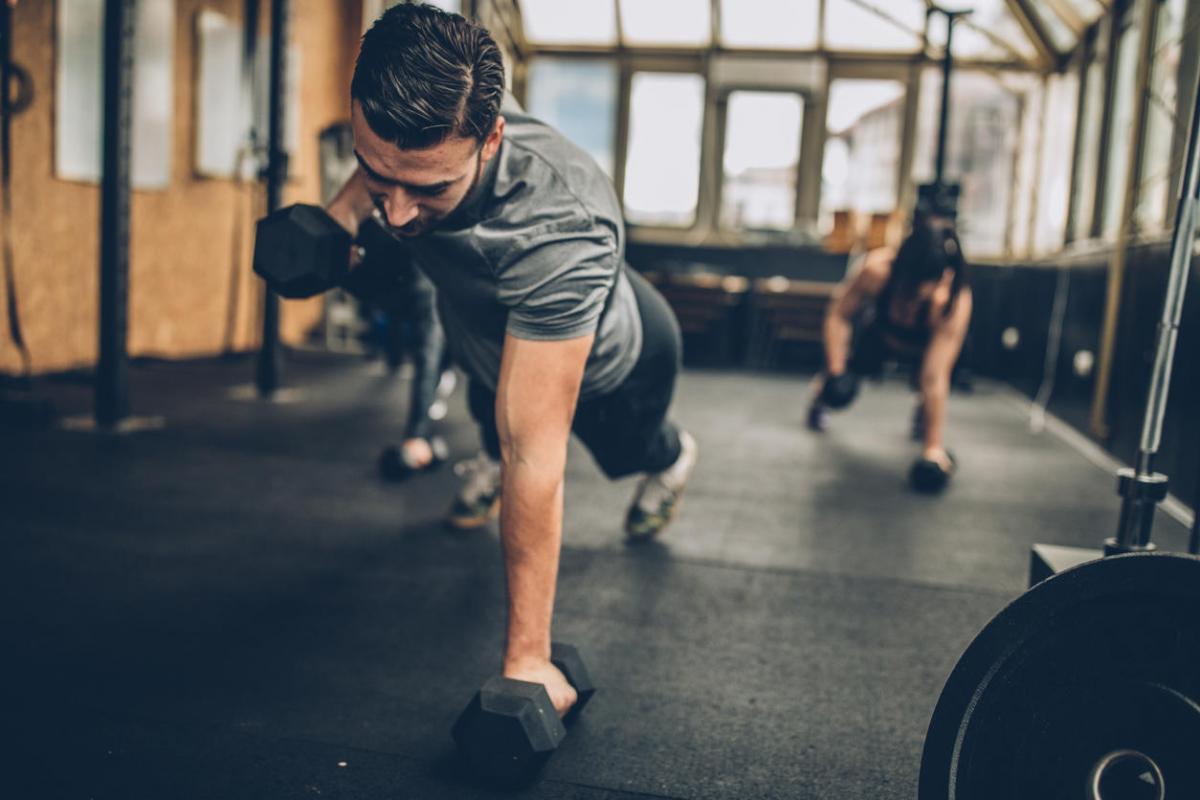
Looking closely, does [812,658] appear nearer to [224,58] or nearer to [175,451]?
[175,451]

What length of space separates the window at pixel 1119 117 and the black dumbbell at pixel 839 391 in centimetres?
220

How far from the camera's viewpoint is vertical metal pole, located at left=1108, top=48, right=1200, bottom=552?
1076mm

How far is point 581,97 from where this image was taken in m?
7.82

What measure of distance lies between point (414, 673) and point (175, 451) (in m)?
1.75

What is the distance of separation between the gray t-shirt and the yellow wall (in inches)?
108

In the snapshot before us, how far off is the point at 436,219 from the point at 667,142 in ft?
22.1

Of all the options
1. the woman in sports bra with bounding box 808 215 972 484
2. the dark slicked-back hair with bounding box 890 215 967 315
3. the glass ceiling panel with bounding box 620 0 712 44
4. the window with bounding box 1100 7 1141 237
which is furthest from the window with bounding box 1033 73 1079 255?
the dark slicked-back hair with bounding box 890 215 967 315

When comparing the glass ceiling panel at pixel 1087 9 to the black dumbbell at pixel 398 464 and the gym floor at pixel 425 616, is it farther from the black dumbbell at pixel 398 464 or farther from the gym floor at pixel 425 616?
the black dumbbell at pixel 398 464

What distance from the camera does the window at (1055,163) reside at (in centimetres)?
586

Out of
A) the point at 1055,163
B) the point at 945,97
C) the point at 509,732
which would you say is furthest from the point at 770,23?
the point at 509,732

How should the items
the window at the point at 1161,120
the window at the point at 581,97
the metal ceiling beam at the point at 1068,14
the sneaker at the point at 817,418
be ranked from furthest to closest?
the window at the point at 581,97 → the metal ceiling beam at the point at 1068,14 → the sneaker at the point at 817,418 → the window at the point at 1161,120

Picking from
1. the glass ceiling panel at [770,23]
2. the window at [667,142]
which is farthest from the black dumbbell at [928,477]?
the glass ceiling panel at [770,23]

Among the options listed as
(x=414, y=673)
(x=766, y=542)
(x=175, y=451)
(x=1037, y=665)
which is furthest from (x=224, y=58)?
(x=1037, y=665)

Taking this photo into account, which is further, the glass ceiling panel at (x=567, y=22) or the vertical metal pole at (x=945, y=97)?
the glass ceiling panel at (x=567, y=22)
